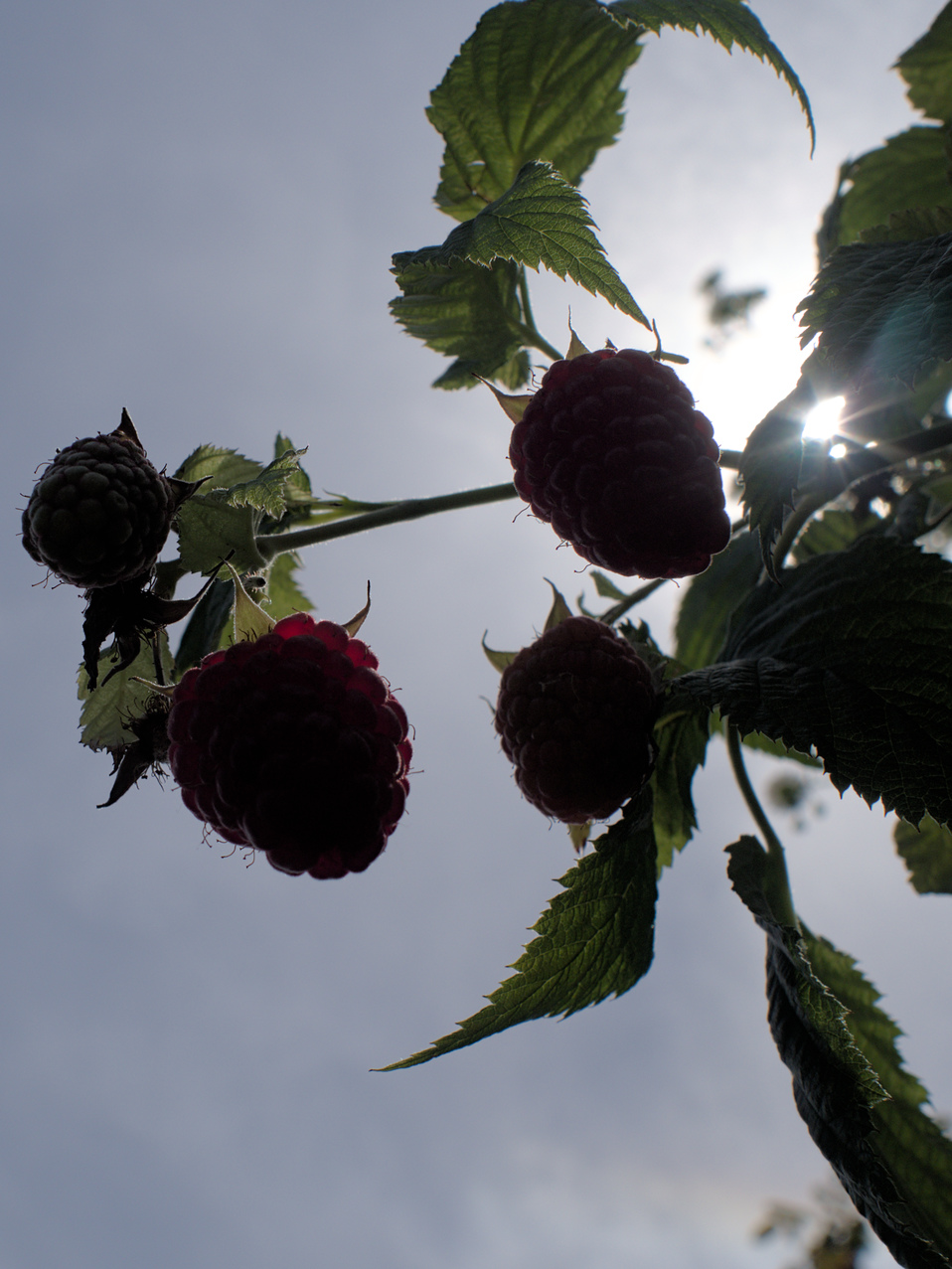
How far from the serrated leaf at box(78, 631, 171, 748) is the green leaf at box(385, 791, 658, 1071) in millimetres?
611

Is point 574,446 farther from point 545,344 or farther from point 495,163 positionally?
point 495,163

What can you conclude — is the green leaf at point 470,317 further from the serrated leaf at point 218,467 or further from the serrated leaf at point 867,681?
the serrated leaf at point 867,681

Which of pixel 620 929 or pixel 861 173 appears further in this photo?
pixel 861 173

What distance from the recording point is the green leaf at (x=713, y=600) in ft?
6.13

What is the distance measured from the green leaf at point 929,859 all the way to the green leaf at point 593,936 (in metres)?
0.80

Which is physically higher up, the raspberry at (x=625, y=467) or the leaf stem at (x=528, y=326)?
the leaf stem at (x=528, y=326)

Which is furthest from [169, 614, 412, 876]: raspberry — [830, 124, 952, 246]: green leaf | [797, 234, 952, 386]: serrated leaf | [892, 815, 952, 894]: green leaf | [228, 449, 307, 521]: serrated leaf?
[830, 124, 952, 246]: green leaf

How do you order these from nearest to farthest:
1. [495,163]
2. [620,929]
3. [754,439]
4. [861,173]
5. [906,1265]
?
[906,1265]
[754,439]
[620,929]
[495,163]
[861,173]

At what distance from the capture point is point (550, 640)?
1.24m

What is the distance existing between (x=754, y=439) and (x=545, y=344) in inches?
25.2

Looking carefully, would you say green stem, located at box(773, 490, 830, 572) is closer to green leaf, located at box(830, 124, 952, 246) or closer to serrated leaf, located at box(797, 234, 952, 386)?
serrated leaf, located at box(797, 234, 952, 386)

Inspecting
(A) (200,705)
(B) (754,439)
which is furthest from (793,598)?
(A) (200,705)

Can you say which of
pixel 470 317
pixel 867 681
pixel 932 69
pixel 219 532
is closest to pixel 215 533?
pixel 219 532

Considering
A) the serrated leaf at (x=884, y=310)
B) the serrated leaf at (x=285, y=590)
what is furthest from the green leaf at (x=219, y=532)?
the serrated leaf at (x=884, y=310)
